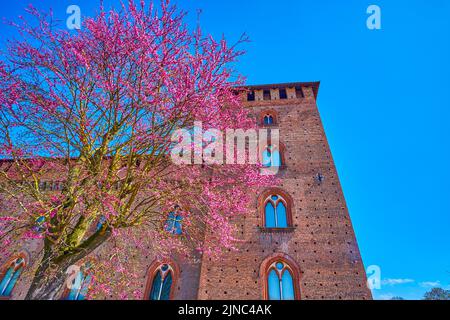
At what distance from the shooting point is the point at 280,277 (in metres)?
9.52

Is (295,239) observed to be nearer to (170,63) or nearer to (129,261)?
(129,261)

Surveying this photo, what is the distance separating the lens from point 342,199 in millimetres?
11070

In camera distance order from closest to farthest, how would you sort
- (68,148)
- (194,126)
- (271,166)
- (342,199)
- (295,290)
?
(68,148), (194,126), (295,290), (342,199), (271,166)

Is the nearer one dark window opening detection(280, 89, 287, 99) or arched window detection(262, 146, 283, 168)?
arched window detection(262, 146, 283, 168)

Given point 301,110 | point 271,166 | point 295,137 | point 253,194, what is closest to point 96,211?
point 253,194

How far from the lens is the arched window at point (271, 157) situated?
13.4 meters

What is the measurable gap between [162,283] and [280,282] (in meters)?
4.93

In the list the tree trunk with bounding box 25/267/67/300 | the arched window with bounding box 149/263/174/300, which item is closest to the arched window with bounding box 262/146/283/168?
the arched window with bounding box 149/263/174/300

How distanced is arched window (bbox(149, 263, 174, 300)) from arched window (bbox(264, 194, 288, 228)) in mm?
4774

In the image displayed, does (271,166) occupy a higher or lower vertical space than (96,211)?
higher

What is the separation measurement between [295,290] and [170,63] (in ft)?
29.9

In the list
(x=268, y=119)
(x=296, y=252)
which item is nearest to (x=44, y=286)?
(x=296, y=252)

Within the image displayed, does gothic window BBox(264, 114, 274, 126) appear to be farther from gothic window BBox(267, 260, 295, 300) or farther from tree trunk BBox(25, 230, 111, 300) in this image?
tree trunk BBox(25, 230, 111, 300)

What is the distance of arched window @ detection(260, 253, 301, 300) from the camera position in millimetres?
9141
